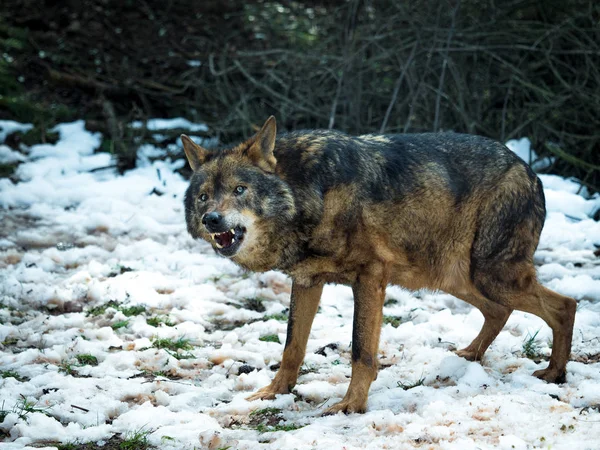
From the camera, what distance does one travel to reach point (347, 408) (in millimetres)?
4625

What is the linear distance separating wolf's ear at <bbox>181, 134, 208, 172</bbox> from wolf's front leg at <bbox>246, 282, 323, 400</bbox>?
1.09 meters

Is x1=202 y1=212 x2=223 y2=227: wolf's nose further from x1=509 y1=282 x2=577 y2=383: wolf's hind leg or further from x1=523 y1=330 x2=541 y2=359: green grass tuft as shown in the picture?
x1=523 y1=330 x2=541 y2=359: green grass tuft

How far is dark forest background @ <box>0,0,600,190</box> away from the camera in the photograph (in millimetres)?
9570

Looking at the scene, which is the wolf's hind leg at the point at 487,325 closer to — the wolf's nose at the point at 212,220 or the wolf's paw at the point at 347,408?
the wolf's paw at the point at 347,408

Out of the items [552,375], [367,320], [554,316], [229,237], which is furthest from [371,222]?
[552,375]

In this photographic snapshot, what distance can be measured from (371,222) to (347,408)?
1225 mm

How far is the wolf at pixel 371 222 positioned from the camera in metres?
4.80

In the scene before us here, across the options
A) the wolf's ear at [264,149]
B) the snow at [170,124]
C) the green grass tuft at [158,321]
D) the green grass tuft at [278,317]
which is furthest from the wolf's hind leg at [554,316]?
the snow at [170,124]

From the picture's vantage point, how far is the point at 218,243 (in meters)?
4.75

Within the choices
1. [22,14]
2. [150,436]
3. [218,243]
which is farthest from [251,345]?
[22,14]

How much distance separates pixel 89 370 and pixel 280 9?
8.62 m

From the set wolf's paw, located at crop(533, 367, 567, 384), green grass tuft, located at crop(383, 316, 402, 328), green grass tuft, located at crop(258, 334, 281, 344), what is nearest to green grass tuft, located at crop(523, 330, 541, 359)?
wolf's paw, located at crop(533, 367, 567, 384)

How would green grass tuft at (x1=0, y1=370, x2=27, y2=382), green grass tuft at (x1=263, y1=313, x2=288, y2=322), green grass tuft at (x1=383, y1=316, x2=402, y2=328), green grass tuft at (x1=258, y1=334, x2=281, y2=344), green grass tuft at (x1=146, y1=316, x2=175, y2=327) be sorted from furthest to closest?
green grass tuft at (x1=263, y1=313, x2=288, y2=322) → green grass tuft at (x1=383, y1=316, x2=402, y2=328) → green grass tuft at (x1=146, y1=316, x2=175, y2=327) → green grass tuft at (x1=258, y1=334, x2=281, y2=344) → green grass tuft at (x1=0, y1=370, x2=27, y2=382)

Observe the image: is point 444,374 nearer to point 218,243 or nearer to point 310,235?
point 310,235
